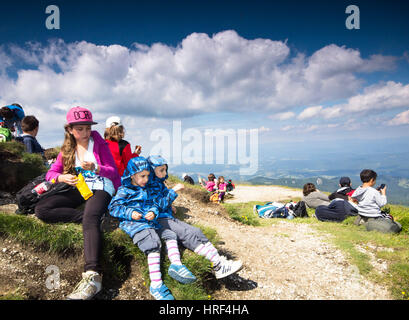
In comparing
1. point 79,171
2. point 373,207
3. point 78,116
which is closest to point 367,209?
point 373,207

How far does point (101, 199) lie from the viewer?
180 inches

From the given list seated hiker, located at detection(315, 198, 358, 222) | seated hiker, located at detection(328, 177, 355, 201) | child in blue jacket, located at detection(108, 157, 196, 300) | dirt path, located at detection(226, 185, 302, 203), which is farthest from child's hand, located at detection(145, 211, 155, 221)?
dirt path, located at detection(226, 185, 302, 203)

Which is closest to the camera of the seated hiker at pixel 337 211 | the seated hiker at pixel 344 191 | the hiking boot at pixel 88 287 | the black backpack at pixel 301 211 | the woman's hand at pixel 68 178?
the hiking boot at pixel 88 287

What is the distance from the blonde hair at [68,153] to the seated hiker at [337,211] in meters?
9.68

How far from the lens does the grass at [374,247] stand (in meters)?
4.93

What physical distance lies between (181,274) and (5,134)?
8.46 m

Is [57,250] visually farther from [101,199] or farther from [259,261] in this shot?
[259,261]

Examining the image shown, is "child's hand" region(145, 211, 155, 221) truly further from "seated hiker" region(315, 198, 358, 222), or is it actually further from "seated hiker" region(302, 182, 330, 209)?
"seated hiker" region(302, 182, 330, 209)

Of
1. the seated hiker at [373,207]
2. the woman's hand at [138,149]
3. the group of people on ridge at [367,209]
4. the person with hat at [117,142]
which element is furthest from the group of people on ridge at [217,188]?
the person with hat at [117,142]

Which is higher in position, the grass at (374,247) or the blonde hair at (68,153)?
the blonde hair at (68,153)

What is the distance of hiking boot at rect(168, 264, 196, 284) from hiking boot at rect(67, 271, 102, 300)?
112 cm

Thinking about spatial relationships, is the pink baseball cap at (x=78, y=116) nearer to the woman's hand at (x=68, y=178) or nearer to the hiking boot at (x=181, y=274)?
the woman's hand at (x=68, y=178)

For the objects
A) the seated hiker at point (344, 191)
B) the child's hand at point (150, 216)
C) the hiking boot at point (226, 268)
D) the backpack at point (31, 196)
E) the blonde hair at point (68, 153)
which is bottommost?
the hiking boot at point (226, 268)
